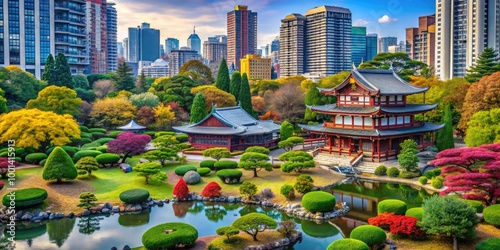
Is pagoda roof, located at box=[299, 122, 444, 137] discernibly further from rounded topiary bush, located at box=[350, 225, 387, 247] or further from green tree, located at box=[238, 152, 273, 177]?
rounded topiary bush, located at box=[350, 225, 387, 247]

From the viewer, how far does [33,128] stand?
34500 millimetres

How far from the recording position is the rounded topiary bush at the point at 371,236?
19.5 metres

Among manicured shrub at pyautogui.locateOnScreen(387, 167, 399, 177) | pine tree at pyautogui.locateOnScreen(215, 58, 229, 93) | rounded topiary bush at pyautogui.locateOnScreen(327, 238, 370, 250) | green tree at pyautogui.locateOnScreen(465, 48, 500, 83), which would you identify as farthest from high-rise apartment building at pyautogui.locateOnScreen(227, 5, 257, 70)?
rounded topiary bush at pyautogui.locateOnScreen(327, 238, 370, 250)

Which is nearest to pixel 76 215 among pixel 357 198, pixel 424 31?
pixel 357 198

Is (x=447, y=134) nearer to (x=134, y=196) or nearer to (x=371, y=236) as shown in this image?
(x=371, y=236)

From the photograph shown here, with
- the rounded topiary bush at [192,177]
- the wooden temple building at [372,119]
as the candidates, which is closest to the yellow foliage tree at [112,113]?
the wooden temple building at [372,119]

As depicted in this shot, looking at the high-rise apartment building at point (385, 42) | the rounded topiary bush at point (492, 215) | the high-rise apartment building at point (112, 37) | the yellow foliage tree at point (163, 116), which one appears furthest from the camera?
the high-rise apartment building at point (385, 42)

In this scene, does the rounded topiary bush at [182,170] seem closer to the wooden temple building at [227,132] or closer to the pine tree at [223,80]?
the wooden temple building at [227,132]

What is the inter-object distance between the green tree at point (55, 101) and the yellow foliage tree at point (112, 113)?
571 cm

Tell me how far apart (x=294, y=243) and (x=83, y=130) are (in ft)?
118

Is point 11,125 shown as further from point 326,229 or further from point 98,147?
point 326,229

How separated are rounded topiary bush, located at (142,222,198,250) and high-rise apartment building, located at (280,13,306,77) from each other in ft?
404

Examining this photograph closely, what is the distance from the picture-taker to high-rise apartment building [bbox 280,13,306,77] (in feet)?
457

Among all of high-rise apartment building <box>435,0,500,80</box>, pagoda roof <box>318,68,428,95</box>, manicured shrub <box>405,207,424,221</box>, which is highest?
high-rise apartment building <box>435,0,500,80</box>
